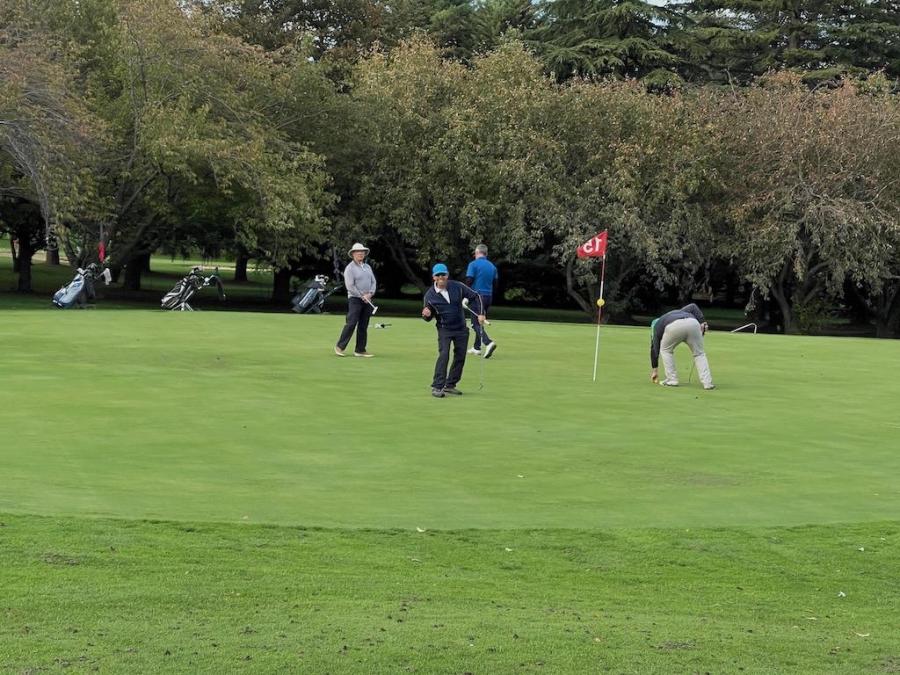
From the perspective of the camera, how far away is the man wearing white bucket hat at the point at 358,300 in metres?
21.5

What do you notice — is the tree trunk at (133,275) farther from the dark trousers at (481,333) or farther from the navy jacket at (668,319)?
the navy jacket at (668,319)

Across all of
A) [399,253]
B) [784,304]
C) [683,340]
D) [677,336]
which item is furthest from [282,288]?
[677,336]

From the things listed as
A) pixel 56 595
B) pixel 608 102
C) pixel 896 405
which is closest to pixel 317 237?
pixel 608 102

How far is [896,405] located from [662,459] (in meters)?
6.61

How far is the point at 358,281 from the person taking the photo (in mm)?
21594

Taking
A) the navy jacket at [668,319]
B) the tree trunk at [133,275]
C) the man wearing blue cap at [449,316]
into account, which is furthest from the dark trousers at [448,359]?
the tree trunk at [133,275]

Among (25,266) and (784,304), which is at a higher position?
(25,266)

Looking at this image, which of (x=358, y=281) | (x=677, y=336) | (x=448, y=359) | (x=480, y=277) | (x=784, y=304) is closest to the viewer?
(x=448, y=359)

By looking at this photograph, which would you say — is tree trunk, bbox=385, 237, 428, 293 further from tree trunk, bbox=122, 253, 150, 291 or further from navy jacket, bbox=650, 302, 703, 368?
navy jacket, bbox=650, 302, 703, 368

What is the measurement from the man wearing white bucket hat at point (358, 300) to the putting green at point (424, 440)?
48cm

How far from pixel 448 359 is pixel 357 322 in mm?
5496

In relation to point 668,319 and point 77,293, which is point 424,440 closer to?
point 668,319

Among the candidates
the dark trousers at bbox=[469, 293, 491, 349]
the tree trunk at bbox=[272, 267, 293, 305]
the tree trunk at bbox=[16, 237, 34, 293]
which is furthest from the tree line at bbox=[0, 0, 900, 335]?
the dark trousers at bbox=[469, 293, 491, 349]

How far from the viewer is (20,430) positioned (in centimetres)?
1193
